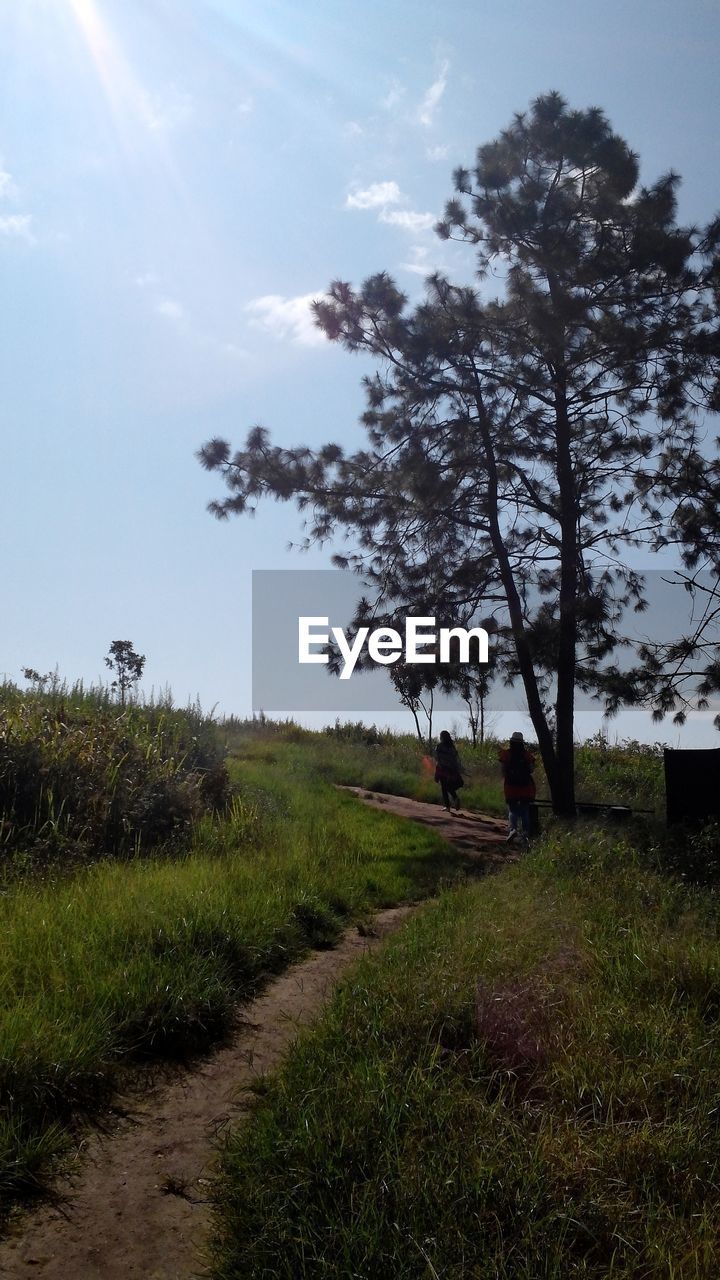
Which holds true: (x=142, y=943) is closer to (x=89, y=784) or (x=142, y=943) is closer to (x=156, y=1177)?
(x=156, y=1177)

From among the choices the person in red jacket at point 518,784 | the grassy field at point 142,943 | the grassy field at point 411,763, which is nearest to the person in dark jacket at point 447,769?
the grassy field at point 411,763

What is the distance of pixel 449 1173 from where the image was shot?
3006 millimetres

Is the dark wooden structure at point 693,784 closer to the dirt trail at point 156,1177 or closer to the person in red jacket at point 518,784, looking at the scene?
the person in red jacket at point 518,784

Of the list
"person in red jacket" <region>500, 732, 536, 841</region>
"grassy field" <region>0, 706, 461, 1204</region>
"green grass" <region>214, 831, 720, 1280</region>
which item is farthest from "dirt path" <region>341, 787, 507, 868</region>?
"green grass" <region>214, 831, 720, 1280</region>

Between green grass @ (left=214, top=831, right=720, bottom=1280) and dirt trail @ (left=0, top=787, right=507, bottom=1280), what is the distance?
6.5 inches

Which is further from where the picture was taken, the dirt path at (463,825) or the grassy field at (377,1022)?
the dirt path at (463,825)

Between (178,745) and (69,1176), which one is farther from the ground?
(178,745)

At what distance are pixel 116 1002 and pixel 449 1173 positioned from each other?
2234 millimetres

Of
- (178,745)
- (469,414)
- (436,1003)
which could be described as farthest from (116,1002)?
(469,414)

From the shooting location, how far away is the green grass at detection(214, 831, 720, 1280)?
2.75 meters

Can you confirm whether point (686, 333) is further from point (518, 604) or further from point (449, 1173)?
point (449, 1173)

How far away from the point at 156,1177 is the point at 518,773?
32.5ft

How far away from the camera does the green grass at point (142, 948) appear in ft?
13.0

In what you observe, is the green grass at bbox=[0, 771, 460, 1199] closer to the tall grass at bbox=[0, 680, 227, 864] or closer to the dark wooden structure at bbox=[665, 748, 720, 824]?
the tall grass at bbox=[0, 680, 227, 864]
